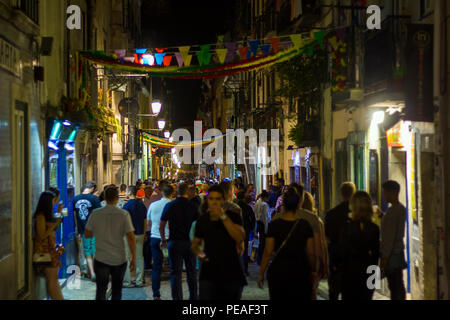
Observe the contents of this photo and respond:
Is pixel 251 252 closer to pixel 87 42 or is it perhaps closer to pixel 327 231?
pixel 327 231

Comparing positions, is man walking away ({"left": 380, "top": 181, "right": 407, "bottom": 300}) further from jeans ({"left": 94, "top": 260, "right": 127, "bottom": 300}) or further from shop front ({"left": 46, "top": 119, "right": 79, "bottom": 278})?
shop front ({"left": 46, "top": 119, "right": 79, "bottom": 278})

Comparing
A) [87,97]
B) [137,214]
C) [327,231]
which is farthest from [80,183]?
[327,231]

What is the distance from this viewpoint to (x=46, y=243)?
8609 millimetres

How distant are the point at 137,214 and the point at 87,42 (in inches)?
316

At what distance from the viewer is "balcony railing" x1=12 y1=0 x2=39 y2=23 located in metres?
9.15

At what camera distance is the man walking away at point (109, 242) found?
25.8 ft

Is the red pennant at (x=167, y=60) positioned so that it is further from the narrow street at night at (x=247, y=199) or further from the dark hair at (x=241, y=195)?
the dark hair at (x=241, y=195)

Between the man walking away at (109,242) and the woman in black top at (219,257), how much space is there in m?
1.74

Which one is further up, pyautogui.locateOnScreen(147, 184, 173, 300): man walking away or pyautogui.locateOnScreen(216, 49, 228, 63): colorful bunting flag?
pyautogui.locateOnScreen(216, 49, 228, 63): colorful bunting flag

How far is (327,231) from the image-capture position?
8641 millimetres

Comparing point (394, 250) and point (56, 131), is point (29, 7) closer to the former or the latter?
point (56, 131)

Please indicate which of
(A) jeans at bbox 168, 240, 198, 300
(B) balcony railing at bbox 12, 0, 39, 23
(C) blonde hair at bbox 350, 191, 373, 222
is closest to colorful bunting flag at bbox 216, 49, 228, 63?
(B) balcony railing at bbox 12, 0, 39, 23

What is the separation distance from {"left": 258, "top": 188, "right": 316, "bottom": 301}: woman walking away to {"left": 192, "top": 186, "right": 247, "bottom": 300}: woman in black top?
1.23ft

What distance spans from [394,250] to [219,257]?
8.83ft
